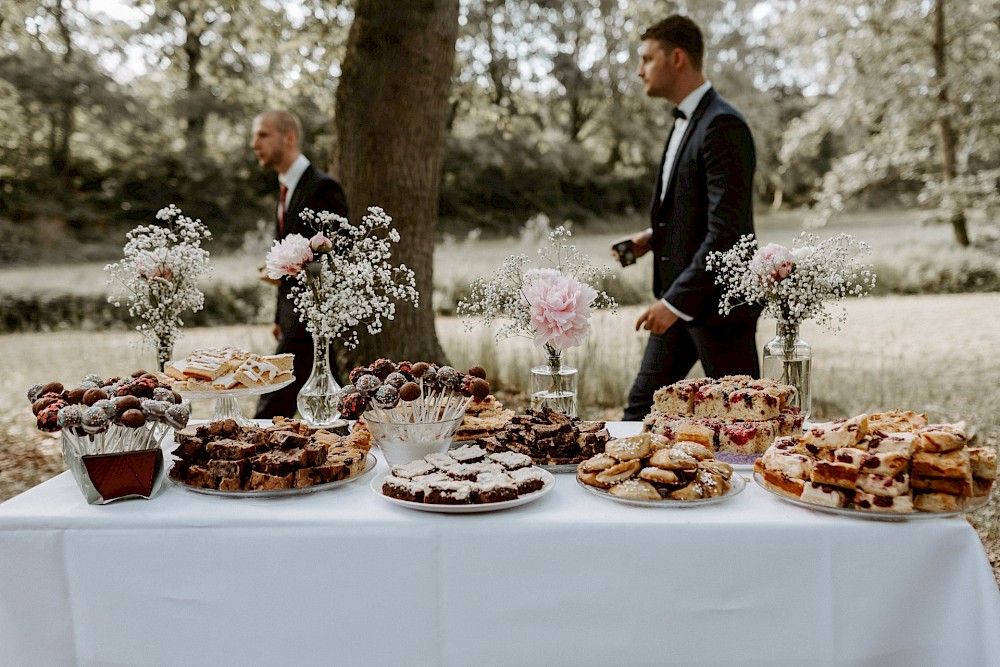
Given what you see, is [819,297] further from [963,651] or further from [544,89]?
[544,89]

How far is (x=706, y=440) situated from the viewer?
1950 millimetres

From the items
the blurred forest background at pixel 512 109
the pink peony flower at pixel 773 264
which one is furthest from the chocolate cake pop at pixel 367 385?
the blurred forest background at pixel 512 109

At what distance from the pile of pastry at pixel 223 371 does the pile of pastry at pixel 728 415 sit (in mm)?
1086

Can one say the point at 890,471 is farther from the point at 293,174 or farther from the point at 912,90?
the point at 912,90

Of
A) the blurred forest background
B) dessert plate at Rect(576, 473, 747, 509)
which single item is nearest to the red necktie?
dessert plate at Rect(576, 473, 747, 509)

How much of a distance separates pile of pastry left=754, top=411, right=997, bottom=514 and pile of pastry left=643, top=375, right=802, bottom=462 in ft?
0.96

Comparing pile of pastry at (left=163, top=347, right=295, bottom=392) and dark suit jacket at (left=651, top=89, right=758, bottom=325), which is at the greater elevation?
dark suit jacket at (left=651, top=89, right=758, bottom=325)

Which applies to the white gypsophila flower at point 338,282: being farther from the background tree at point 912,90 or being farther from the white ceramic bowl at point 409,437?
the background tree at point 912,90

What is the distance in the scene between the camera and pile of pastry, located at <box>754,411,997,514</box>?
1.60 meters

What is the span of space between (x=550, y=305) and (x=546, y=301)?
0.05 ft

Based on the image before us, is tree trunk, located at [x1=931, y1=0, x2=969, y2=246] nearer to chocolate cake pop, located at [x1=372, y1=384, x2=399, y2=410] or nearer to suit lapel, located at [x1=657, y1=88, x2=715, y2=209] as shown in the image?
suit lapel, located at [x1=657, y1=88, x2=715, y2=209]

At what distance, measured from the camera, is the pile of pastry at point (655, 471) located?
1.71 metres

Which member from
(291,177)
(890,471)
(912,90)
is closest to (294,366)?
(291,177)

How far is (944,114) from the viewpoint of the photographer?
36.5 feet
